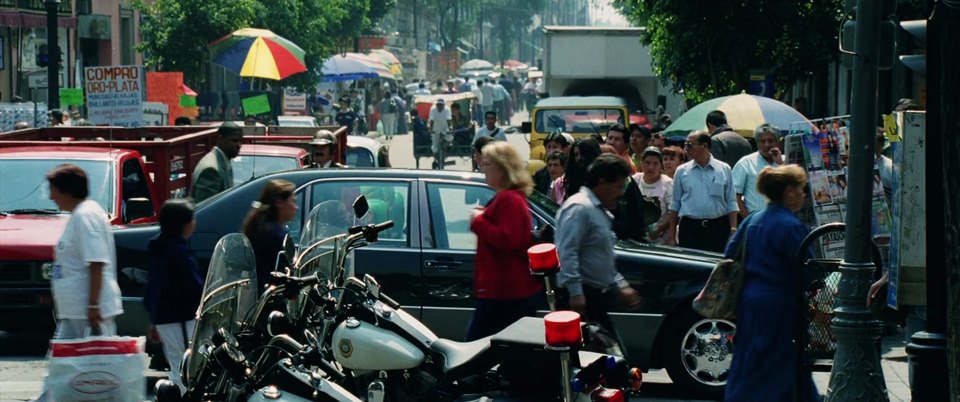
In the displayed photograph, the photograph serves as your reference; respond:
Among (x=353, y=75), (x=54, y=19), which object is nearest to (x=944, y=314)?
(x=54, y=19)

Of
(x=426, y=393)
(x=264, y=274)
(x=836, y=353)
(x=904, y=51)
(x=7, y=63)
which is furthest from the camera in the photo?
(x=7, y=63)

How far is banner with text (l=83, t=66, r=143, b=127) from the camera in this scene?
68.7 ft

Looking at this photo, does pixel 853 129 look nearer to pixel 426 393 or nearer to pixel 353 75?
pixel 426 393

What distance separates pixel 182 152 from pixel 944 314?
319 inches

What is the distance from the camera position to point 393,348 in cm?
713

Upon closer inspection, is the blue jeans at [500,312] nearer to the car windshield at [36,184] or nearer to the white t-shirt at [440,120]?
the car windshield at [36,184]

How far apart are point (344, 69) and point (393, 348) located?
1527 inches

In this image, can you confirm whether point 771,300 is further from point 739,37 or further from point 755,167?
point 739,37

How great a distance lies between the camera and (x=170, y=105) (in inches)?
1120

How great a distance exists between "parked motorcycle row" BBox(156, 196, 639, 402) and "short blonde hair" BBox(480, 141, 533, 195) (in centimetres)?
85

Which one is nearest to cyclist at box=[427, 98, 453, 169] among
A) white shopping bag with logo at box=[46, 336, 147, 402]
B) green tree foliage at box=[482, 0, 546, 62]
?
white shopping bag with logo at box=[46, 336, 147, 402]

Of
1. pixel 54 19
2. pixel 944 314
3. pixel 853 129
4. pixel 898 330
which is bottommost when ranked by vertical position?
pixel 898 330

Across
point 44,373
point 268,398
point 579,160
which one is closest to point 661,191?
point 579,160

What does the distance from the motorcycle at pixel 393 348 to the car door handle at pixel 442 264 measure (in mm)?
2218
